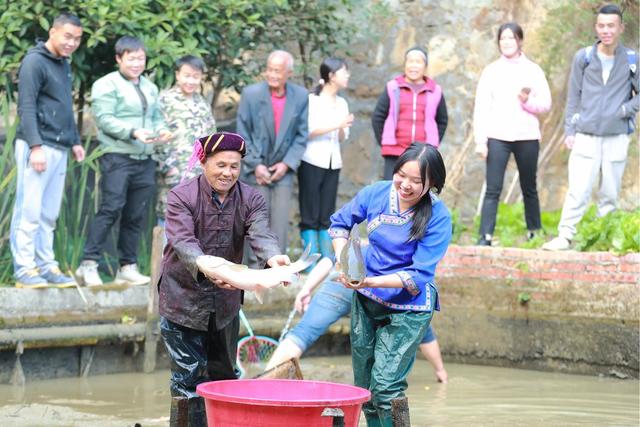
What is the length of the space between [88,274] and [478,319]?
3318 mm

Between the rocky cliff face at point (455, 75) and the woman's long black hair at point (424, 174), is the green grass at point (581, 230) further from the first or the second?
the woman's long black hair at point (424, 174)

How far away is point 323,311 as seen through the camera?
301 inches

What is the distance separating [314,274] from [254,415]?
2277mm

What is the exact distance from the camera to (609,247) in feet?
34.4

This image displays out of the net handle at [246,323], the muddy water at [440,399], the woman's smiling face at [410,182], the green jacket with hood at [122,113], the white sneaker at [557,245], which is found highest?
the green jacket with hood at [122,113]

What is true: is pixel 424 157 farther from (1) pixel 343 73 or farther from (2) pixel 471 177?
(2) pixel 471 177

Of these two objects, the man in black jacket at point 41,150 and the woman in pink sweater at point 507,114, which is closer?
the man in black jacket at point 41,150

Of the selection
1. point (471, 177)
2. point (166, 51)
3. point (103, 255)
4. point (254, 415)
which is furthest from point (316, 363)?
point (254, 415)

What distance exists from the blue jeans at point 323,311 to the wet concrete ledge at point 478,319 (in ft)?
7.83

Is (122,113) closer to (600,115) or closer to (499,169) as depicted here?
(499,169)

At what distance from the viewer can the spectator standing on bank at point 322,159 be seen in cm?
1118

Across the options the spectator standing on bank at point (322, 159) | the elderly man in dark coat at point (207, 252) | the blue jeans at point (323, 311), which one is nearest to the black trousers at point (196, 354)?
the elderly man in dark coat at point (207, 252)

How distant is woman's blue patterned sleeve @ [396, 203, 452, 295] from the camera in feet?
21.0

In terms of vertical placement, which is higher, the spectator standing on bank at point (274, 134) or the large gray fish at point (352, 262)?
the spectator standing on bank at point (274, 134)
